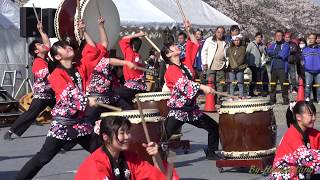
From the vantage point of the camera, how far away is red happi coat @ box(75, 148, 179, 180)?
165 inches

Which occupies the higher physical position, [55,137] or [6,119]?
[55,137]

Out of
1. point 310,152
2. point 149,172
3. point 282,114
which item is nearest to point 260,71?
point 282,114

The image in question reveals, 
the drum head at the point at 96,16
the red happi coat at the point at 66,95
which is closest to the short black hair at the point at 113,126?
the red happi coat at the point at 66,95

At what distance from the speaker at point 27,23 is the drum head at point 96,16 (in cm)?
153

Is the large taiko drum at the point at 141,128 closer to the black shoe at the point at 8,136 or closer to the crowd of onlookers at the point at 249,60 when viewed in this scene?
the black shoe at the point at 8,136

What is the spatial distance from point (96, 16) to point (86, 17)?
19 centimetres

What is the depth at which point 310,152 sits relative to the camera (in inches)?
202

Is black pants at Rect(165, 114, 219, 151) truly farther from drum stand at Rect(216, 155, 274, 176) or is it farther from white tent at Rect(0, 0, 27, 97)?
white tent at Rect(0, 0, 27, 97)

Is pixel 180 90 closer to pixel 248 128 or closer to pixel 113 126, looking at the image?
pixel 248 128

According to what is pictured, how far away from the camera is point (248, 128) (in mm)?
7312

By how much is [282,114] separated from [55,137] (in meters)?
6.97

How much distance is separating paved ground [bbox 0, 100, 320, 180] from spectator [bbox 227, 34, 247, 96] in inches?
121

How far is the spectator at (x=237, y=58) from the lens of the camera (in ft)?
44.5

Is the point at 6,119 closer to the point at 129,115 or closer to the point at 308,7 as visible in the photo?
the point at 129,115
